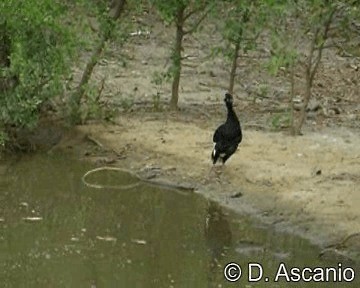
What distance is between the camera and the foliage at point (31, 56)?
1322 centimetres

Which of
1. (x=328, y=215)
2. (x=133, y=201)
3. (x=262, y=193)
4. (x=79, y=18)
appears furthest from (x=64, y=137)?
(x=328, y=215)

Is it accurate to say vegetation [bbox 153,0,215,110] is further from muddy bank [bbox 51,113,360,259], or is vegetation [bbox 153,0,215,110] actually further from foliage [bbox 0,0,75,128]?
foliage [bbox 0,0,75,128]

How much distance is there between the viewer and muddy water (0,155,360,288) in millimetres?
A: 9359

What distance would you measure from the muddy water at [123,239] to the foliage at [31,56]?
3.33ft

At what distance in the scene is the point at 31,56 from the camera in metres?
13.5

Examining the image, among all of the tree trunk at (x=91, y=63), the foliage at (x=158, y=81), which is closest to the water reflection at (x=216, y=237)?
the tree trunk at (x=91, y=63)

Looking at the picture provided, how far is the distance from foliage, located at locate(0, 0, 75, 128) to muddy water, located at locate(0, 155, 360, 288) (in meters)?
1.01

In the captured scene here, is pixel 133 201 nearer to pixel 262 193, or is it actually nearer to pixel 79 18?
pixel 262 193

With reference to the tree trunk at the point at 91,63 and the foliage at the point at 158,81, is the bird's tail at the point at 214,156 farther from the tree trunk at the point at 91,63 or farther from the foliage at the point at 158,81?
the foliage at the point at 158,81

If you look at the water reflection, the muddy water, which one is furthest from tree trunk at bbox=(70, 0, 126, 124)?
the water reflection

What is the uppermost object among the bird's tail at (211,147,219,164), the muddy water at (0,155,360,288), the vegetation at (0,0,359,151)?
the vegetation at (0,0,359,151)

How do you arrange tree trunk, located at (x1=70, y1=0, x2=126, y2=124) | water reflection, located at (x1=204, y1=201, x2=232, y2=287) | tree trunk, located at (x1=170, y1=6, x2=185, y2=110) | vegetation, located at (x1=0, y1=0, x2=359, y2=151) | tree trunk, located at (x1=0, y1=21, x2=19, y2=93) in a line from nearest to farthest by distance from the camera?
water reflection, located at (x1=204, y1=201, x2=232, y2=287) → vegetation, located at (x1=0, y1=0, x2=359, y2=151) → tree trunk, located at (x1=0, y1=21, x2=19, y2=93) → tree trunk, located at (x1=70, y1=0, x2=126, y2=124) → tree trunk, located at (x1=170, y1=6, x2=185, y2=110)

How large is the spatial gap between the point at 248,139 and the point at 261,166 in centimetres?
146

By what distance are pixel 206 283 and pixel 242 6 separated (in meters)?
7.12
